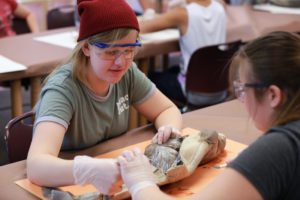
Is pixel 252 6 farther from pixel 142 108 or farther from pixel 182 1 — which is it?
pixel 142 108

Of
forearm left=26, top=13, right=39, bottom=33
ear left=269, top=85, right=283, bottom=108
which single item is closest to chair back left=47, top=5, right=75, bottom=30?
forearm left=26, top=13, right=39, bottom=33

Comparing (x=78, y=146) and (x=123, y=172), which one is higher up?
(x=123, y=172)

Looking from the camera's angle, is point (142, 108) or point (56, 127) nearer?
point (56, 127)

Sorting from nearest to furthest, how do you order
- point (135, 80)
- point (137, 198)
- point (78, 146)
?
point (137, 198), point (78, 146), point (135, 80)

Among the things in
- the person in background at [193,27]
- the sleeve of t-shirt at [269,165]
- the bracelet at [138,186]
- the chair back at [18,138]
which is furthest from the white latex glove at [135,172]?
the person in background at [193,27]

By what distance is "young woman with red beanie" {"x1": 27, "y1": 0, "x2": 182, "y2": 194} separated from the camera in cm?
135

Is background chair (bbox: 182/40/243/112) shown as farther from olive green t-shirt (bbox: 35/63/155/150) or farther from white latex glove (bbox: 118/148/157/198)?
white latex glove (bbox: 118/148/157/198)

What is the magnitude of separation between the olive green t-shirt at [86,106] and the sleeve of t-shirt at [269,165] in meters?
0.63

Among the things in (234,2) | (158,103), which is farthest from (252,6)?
(158,103)

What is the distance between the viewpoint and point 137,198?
1143 mm

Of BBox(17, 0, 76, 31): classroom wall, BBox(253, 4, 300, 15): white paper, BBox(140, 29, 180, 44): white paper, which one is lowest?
BBox(17, 0, 76, 31): classroom wall

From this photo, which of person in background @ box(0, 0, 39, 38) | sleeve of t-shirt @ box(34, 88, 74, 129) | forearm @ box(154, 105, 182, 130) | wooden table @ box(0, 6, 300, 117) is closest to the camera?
sleeve of t-shirt @ box(34, 88, 74, 129)

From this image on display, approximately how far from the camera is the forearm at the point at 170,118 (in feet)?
5.56

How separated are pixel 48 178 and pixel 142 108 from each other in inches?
23.5
